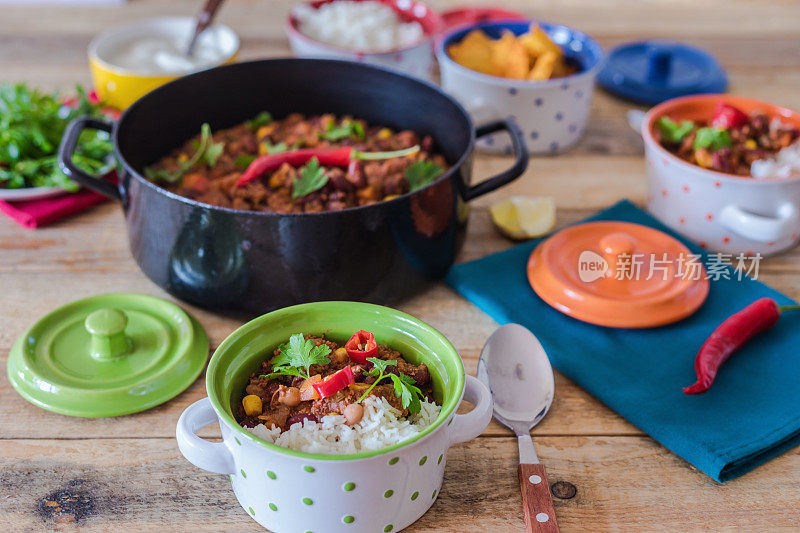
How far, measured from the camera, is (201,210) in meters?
1.31

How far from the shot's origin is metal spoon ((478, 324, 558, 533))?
1222 mm

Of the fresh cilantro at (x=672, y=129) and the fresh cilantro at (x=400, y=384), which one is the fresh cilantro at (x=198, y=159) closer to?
the fresh cilantro at (x=400, y=384)

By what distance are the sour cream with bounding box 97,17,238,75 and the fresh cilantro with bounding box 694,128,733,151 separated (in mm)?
1186

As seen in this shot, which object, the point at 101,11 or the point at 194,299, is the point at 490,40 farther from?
the point at 101,11

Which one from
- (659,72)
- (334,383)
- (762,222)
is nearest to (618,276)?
(762,222)

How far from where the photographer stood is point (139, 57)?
217 centimetres

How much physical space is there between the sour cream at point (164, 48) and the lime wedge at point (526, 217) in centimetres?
89

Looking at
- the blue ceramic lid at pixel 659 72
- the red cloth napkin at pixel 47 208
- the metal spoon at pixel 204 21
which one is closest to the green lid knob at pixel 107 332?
the red cloth napkin at pixel 47 208

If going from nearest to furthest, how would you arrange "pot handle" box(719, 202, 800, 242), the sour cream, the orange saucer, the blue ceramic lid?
the orange saucer < "pot handle" box(719, 202, 800, 242) < the sour cream < the blue ceramic lid

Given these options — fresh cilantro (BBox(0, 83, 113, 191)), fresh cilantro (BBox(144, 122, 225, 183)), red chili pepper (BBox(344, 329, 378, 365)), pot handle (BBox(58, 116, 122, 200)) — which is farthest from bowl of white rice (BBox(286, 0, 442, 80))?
red chili pepper (BBox(344, 329, 378, 365))

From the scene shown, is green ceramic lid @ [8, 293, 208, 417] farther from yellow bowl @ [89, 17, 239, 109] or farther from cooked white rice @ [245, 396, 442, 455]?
yellow bowl @ [89, 17, 239, 109]

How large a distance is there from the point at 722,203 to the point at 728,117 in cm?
24

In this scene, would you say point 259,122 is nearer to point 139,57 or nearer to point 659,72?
point 139,57

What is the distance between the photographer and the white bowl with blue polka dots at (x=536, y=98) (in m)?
1.95
